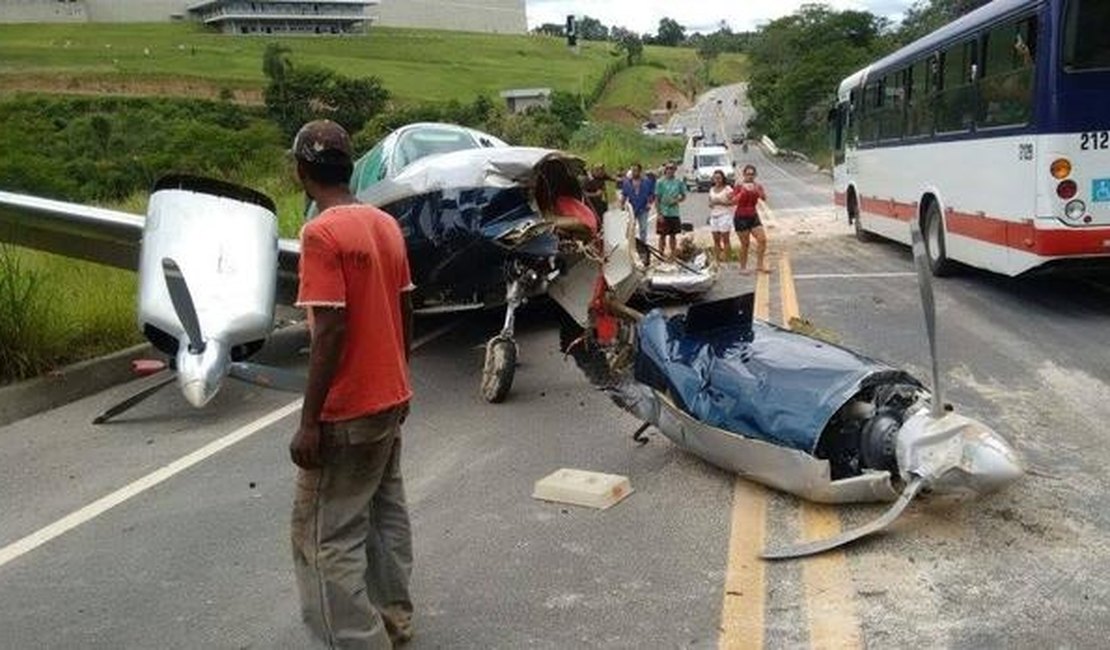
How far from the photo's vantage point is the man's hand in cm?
354

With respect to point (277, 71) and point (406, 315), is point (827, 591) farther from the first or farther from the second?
point (277, 71)

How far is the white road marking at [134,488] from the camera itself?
5363mm

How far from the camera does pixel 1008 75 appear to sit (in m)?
11.0

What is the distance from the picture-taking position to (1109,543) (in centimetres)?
458

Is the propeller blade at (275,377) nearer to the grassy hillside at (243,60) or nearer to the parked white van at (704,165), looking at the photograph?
the parked white van at (704,165)

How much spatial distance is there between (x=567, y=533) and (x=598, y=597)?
782 millimetres

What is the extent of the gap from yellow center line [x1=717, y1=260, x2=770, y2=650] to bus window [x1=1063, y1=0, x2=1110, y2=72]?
251 inches

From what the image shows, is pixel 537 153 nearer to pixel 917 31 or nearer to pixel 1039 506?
pixel 1039 506

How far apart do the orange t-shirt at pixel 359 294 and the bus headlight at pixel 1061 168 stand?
807cm

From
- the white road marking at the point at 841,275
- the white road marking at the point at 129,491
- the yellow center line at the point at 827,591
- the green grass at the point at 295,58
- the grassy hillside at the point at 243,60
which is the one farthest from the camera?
the green grass at the point at 295,58

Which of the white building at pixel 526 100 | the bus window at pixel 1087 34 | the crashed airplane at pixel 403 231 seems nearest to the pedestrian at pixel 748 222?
the crashed airplane at pixel 403 231

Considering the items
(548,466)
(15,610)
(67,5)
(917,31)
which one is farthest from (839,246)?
(67,5)

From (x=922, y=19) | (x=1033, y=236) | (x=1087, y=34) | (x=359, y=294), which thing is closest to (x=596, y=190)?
(x=1033, y=236)

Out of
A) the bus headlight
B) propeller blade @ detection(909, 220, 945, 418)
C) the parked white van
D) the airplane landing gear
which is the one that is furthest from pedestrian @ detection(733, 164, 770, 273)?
the parked white van
